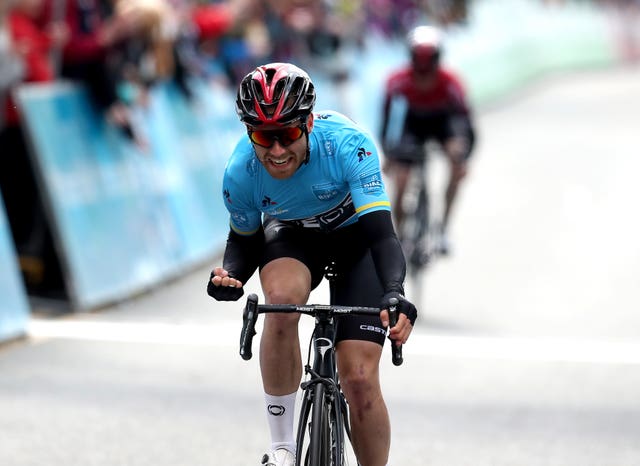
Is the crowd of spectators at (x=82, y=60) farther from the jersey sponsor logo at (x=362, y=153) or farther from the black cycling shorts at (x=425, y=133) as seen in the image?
the jersey sponsor logo at (x=362, y=153)

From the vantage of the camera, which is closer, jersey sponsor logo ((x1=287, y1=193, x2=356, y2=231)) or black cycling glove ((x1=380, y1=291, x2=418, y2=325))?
black cycling glove ((x1=380, y1=291, x2=418, y2=325))

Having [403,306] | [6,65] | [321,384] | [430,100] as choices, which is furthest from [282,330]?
[430,100]

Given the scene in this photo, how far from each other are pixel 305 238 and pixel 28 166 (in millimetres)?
5028

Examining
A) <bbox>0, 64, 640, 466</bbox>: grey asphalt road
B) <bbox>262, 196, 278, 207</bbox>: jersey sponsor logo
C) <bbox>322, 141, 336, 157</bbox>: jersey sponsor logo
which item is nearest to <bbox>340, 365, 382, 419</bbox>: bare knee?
<bbox>262, 196, 278, 207</bbox>: jersey sponsor logo

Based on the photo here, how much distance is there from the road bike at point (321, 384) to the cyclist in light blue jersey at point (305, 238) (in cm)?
14

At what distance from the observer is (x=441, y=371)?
334 inches

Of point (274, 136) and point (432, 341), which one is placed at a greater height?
point (274, 136)

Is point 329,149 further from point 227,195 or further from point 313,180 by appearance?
point 227,195

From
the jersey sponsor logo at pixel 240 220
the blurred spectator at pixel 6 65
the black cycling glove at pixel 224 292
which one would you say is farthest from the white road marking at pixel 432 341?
the black cycling glove at pixel 224 292

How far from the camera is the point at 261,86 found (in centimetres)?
487

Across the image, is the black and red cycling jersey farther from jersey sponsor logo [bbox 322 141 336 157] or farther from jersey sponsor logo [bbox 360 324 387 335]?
jersey sponsor logo [bbox 360 324 387 335]

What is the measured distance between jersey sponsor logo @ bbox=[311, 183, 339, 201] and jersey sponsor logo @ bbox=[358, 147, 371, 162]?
151mm

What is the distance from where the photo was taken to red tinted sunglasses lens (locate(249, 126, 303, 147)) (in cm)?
491

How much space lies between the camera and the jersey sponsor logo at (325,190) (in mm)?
5234
